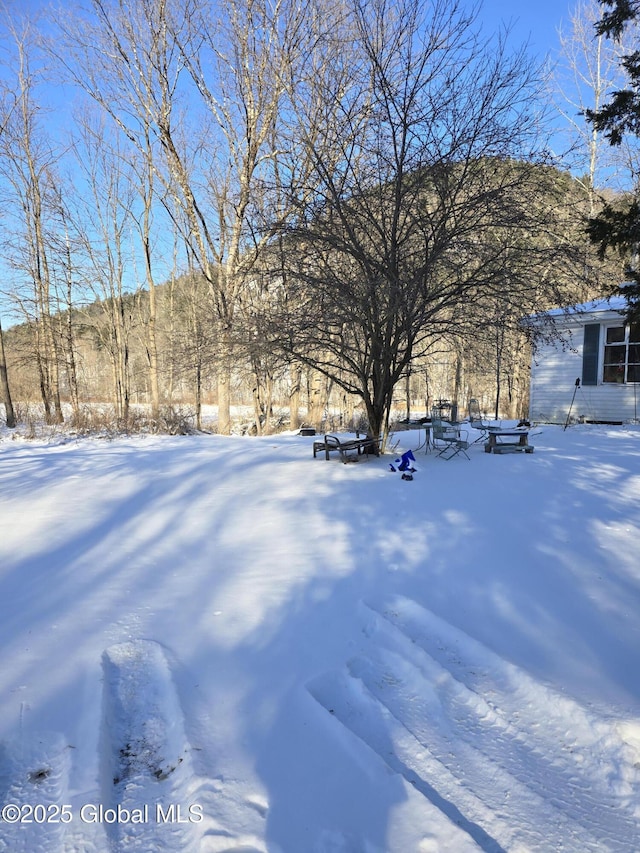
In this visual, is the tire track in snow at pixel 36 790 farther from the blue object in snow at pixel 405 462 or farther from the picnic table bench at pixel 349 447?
the picnic table bench at pixel 349 447

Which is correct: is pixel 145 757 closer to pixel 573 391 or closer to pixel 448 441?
pixel 448 441

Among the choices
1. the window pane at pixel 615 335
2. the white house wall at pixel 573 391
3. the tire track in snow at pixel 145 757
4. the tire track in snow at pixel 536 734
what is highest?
the window pane at pixel 615 335

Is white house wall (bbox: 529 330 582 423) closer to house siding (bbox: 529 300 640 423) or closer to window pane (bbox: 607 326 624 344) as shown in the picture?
house siding (bbox: 529 300 640 423)

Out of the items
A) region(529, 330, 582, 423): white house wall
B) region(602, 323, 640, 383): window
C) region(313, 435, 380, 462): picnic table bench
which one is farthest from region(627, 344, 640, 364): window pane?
region(313, 435, 380, 462): picnic table bench

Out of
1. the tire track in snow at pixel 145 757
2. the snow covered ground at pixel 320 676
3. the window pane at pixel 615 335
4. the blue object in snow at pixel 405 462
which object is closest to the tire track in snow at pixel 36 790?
the snow covered ground at pixel 320 676

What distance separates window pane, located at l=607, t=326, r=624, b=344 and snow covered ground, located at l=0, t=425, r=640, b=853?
9.21 m

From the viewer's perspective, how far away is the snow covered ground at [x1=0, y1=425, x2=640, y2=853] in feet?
5.66

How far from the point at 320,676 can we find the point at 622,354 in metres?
13.7

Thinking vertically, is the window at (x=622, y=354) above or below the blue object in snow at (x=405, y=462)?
above

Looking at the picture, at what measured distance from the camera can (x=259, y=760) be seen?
6.49 feet

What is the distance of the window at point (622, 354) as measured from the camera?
1255 cm

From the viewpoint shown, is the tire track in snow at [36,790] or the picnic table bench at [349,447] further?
the picnic table bench at [349,447]

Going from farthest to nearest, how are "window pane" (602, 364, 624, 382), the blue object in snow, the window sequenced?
"window pane" (602, 364, 624, 382) < the window < the blue object in snow

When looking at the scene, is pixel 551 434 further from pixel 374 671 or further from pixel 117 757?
pixel 117 757
